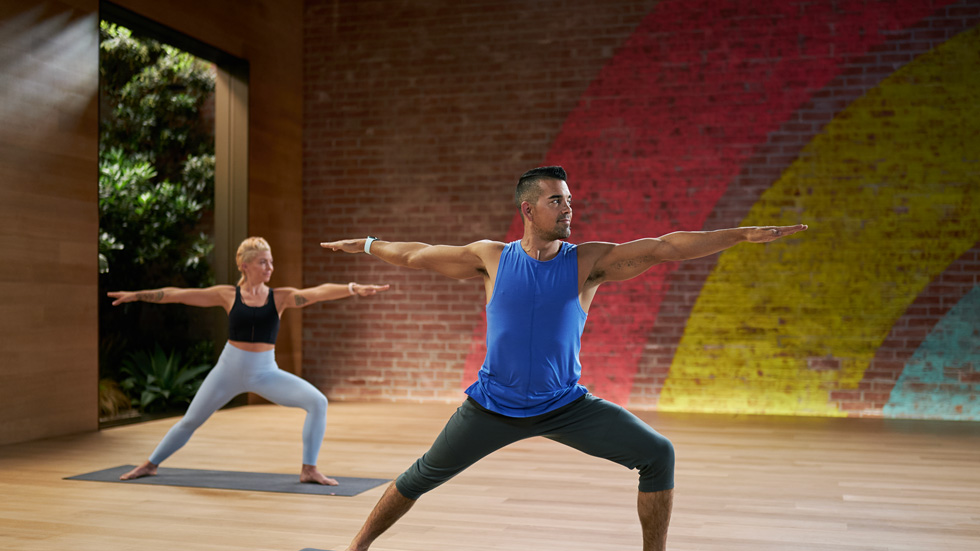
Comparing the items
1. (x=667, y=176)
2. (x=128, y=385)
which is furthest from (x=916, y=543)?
(x=128, y=385)

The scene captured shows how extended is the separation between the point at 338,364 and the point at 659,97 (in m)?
3.56

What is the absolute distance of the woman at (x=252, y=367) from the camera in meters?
4.43

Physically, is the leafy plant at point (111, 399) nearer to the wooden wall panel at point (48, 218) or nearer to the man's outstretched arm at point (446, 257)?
the wooden wall panel at point (48, 218)

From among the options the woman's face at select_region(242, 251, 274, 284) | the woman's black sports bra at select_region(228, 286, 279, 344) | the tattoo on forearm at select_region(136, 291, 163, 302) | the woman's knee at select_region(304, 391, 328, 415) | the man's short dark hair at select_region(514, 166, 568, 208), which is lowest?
the woman's knee at select_region(304, 391, 328, 415)

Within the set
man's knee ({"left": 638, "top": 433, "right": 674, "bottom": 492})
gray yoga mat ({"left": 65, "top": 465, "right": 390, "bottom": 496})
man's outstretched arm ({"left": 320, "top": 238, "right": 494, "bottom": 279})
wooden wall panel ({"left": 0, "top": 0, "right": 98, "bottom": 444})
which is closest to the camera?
man's knee ({"left": 638, "top": 433, "right": 674, "bottom": 492})

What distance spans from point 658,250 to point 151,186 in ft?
17.3

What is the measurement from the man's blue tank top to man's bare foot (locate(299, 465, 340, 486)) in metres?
1.84

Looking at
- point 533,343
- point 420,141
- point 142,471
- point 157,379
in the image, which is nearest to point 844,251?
point 420,141

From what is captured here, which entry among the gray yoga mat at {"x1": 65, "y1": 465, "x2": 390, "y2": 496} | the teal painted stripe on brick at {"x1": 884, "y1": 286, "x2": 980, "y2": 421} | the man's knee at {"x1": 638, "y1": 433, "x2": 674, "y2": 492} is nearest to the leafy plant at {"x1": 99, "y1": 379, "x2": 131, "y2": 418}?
the gray yoga mat at {"x1": 65, "y1": 465, "x2": 390, "y2": 496}

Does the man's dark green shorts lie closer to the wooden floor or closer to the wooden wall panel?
the wooden floor

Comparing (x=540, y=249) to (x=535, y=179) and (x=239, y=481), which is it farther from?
(x=239, y=481)

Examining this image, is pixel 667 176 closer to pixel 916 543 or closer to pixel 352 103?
pixel 352 103

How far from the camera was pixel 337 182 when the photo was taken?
26.9ft

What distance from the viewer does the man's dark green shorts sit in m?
2.65
